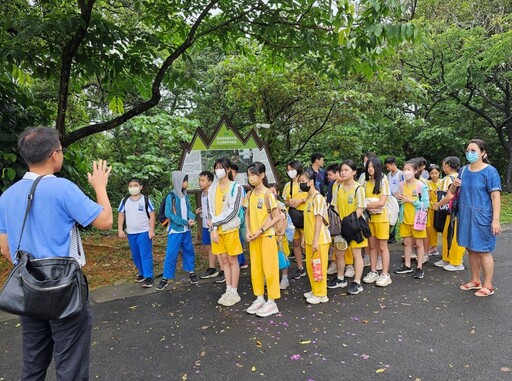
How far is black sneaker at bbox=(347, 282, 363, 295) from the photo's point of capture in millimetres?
4548

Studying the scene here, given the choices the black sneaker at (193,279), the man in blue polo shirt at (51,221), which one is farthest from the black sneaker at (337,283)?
the man in blue polo shirt at (51,221)

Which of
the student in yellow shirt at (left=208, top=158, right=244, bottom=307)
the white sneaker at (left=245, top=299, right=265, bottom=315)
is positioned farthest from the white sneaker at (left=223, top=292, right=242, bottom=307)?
the white sneaker at (left=245, top=299, right=265, bottom=315)

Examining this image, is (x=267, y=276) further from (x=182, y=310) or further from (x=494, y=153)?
(x=494, y=153)

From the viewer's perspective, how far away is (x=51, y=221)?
2.10m

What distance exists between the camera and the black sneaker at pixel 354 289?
4548 millimetres

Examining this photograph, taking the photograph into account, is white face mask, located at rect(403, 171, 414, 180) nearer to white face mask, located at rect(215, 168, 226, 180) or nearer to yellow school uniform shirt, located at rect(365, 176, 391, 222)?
yellow school uniform shirt, located at rect(365, 176, 391, 222)

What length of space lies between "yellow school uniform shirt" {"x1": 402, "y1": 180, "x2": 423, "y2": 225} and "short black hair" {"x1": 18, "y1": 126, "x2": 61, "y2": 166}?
15.3 ft

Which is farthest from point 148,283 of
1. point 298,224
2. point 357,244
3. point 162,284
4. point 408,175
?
point 408,175

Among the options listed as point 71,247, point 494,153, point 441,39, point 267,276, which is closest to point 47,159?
point 71,247

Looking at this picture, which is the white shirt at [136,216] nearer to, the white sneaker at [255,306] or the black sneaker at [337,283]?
the white sneaker at [255,306]

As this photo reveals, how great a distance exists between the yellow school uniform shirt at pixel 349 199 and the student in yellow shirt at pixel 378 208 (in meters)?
0.27

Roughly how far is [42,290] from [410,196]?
4763 mm

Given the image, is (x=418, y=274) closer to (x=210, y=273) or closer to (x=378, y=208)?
(x=378, y=208)

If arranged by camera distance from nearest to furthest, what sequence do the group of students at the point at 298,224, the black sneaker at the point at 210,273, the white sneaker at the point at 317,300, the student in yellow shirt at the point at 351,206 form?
the group of students at the point at 298,224 < the white sneaker at the point at 317,300 < the student in yellow shirt at the point at 351,206 < the black sneaker at the point at 210,273
